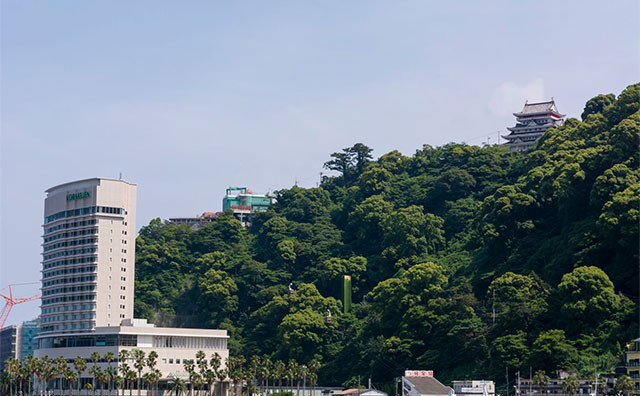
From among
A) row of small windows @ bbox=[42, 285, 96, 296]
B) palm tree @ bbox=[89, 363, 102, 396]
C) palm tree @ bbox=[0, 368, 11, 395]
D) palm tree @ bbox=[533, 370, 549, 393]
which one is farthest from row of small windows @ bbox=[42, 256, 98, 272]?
palm tree @ bbox=[533, 370, 549, 393]

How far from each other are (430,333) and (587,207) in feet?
87.1

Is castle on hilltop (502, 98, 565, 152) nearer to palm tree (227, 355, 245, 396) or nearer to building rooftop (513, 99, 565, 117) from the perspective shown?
building rooftop (513, 99, 565, 117)

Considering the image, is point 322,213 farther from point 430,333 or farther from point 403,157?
point 430,333

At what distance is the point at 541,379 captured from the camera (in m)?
94.0

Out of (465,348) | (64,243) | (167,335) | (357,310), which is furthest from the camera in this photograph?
(357,310)

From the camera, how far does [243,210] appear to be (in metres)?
197

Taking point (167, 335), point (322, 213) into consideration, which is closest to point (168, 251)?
point (322, 213)

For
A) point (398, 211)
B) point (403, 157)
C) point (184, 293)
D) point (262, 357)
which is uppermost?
point (403, 157)

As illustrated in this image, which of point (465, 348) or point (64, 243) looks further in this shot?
point (64, 243)

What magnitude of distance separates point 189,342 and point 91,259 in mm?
18133

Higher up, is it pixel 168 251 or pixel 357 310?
pixel 168 251

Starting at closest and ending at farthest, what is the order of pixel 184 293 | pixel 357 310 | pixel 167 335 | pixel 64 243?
1. pixel 167 335
2. pixel 64 243
3. pixel 357 310
4. pixel 184 293

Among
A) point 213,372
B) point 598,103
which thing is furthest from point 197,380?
point 598,103

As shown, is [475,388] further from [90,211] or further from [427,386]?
[90,211]
